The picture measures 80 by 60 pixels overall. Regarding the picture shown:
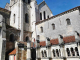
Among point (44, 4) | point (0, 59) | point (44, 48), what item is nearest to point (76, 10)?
point (44, 48)

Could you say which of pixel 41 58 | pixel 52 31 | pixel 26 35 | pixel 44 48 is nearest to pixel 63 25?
pixel 52 31

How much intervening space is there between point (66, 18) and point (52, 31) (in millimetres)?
4369

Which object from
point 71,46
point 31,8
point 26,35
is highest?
point 31,8

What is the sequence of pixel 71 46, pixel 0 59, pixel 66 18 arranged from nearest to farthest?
pixel 71 46 < pixel 0 59 < pixel 66 18

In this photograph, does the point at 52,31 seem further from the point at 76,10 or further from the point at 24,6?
the point at 24,6

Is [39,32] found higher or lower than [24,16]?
lower

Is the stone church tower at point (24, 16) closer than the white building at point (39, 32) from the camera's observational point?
No

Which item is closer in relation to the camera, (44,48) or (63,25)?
(44,48)

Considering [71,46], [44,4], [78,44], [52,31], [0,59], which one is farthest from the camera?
[44,4]

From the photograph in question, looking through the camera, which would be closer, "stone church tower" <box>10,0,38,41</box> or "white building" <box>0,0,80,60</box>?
"white building" <box>0,0,80,60</box>

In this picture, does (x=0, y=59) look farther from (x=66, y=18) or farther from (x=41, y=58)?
(x=66, y=18)

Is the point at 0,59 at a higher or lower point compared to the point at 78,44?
lower

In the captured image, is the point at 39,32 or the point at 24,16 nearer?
the point at 39,32

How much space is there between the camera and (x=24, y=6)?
29.3m
